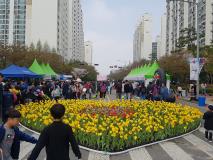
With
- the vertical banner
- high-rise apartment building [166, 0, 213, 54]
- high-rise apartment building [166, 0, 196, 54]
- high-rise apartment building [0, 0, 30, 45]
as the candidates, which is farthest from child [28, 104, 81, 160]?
high-rise apartment building [0, 0, 30, 45]

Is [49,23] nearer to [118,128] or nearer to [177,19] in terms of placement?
[177,19]

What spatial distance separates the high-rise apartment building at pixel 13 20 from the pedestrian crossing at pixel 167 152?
133 m

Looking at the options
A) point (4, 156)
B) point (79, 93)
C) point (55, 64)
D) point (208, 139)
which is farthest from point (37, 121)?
point (55, 64)

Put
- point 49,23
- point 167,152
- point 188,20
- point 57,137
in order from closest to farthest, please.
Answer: point 57,137, point 167,152, point 188,20, point 49,23

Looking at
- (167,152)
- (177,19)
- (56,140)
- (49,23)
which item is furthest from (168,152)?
(177,19)

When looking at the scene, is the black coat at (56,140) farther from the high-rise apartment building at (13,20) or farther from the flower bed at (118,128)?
the high-rise apartment building at (13,20)

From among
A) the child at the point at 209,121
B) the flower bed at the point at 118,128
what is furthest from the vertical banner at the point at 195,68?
the child at the point at 209,121

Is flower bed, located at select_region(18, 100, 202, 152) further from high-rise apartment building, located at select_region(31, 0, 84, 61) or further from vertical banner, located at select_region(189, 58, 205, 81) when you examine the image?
high-rise apartment building, located at select_region(31, 0, 84, 61)

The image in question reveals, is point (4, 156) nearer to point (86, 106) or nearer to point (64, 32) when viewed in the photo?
point (86, 106)

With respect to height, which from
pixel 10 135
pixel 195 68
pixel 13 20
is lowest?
pixel 10 135

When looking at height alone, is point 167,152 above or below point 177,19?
below

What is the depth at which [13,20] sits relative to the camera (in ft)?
481

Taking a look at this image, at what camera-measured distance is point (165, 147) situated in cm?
1212

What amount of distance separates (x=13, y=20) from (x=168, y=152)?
462 ft
